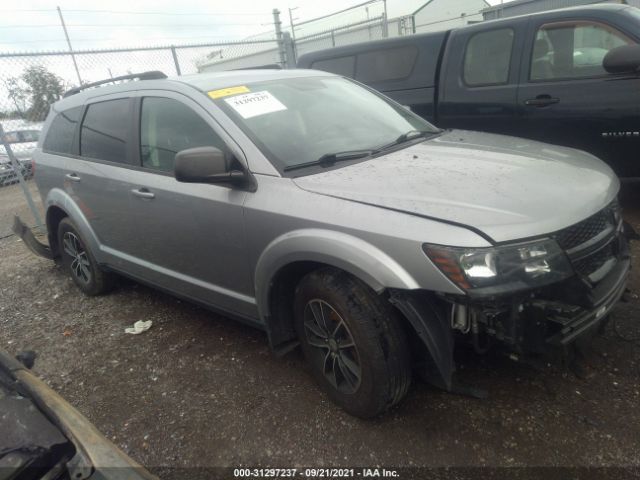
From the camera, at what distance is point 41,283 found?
4996 millimetres

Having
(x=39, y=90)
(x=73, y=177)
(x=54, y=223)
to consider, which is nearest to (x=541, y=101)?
(x=73, y=177)

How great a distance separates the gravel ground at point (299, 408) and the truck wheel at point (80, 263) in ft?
2.19

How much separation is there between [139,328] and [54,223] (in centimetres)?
158

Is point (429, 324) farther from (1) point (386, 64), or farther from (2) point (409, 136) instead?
(1) point (386, 64)

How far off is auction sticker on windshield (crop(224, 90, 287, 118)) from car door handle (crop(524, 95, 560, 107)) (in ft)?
9.19

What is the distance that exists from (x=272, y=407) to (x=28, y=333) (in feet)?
8.19

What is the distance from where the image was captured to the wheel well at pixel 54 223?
435 cm

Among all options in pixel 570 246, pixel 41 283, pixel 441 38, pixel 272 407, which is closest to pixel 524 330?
pixel 570 246

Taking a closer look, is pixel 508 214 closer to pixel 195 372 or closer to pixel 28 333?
pixel 195 372

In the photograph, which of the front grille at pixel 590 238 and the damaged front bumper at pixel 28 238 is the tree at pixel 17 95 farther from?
the front grille at pixel 590 238

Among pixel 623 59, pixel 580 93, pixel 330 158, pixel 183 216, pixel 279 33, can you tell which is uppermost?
pixel 279 33

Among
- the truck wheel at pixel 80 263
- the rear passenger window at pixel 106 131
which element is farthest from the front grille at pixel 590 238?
the truck wheel at pixel 80 263

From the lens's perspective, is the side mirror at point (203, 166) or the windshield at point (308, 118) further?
the windshield at point (308, 118)

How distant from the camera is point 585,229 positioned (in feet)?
6.78
